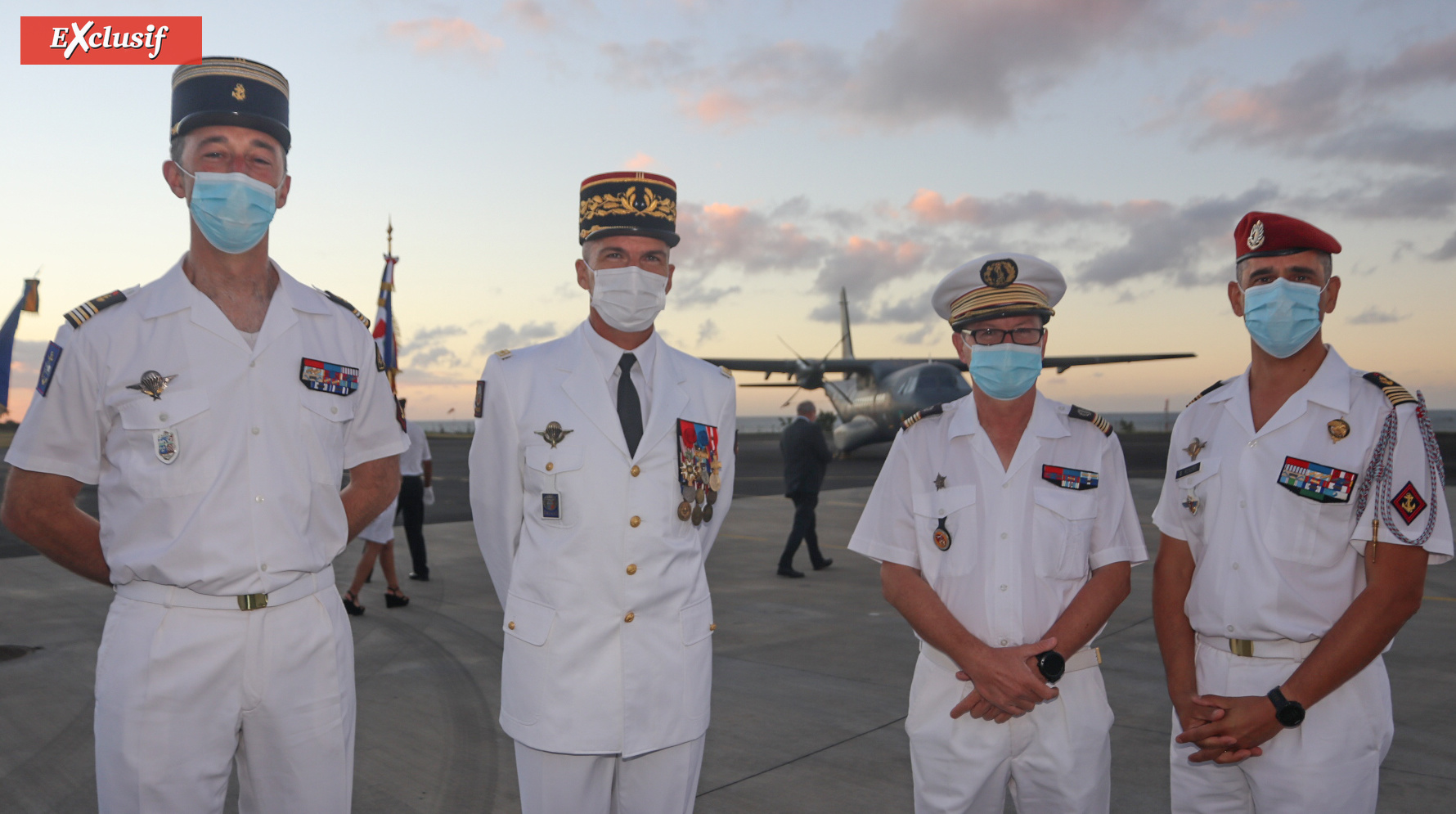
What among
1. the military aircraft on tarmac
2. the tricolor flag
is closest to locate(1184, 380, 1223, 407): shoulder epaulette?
the tricolor flag

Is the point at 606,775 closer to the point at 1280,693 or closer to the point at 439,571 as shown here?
the point at 1280,693

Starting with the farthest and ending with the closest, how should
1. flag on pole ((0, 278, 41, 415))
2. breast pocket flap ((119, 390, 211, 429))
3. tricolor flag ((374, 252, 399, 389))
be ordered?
tricolor flag ((374, 252, 399, 389)) < flag on pole ((0, 278, 41, 415)) < breast pocket flap ((119, 390, 211, 429))

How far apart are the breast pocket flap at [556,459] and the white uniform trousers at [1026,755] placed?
1205mm

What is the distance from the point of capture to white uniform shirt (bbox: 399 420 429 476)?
27.3 ft

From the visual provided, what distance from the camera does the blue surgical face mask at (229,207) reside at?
2293 millimetres

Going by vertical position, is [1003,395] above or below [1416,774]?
above

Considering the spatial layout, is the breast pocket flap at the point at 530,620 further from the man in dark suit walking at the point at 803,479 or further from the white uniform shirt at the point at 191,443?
the man in dark suit walking at the point at 803,479

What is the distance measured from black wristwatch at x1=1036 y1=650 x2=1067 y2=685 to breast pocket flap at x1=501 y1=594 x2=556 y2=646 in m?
1.30

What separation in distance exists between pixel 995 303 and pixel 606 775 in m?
1.73

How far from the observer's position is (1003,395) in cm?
263

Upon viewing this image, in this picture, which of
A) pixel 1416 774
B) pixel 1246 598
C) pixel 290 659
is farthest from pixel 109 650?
pixel 1416 774

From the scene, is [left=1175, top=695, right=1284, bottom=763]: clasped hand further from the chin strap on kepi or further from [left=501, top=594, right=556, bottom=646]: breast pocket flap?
[left=501, top=594, right=556, bottom=646]: breast pocket flap

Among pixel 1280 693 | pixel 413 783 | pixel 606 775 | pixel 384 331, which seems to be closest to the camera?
pixel 1280 693

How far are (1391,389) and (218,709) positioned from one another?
10.2 feet
